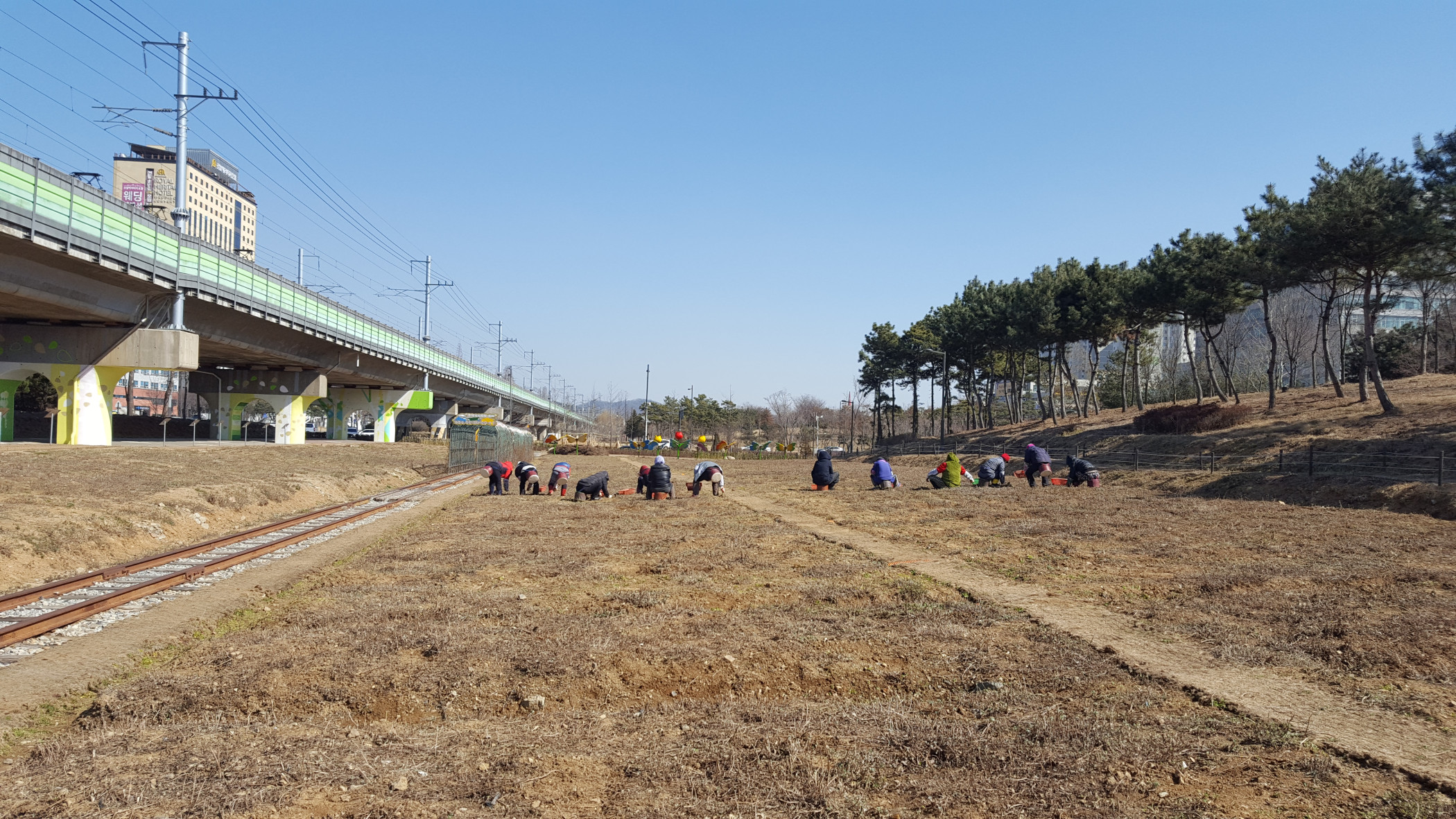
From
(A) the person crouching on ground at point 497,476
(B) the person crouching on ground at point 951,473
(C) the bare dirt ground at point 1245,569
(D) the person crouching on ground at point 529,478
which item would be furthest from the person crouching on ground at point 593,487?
(B) the person crouching on ground at point 951,473

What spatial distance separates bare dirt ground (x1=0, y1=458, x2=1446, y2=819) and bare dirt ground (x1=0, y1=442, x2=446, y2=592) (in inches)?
252

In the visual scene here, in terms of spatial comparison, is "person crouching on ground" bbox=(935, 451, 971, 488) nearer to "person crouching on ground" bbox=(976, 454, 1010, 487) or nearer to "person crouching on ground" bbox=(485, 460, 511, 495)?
"person crouching on ground" bbox=(976, 454, 1010, 487)

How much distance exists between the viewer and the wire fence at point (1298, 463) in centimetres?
2581

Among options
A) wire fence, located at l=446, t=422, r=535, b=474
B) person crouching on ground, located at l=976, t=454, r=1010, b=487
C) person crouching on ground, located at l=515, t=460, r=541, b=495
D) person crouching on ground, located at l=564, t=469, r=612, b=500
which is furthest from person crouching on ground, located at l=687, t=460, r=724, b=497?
wire fence, located at l=446, t=422, r=535, b=474

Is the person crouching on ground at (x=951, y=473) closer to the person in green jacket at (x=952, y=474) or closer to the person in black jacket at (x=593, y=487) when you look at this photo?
the person in green jacket at (x=952, y=474)

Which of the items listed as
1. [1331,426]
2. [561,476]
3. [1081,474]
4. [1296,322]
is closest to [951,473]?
[1081,474]

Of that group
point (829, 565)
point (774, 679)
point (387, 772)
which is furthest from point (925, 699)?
point (829, 565)

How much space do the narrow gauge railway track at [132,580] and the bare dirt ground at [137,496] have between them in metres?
0.91

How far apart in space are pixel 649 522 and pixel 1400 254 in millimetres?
30842

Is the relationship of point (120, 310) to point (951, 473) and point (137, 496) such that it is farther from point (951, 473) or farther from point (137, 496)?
point (951, 473)

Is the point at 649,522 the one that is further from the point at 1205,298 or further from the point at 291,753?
the point at 1205,298

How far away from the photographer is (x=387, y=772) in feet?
17.2

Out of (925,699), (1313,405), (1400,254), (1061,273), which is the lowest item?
(925,699)

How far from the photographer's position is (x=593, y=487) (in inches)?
1040
